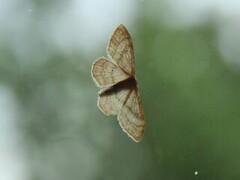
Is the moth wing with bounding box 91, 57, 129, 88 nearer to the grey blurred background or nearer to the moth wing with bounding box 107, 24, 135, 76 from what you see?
the moth wing with bounding box 107, 24, 135, 76

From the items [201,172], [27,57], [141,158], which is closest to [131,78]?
[201,172]

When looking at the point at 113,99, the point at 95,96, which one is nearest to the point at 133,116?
the point at 113,99

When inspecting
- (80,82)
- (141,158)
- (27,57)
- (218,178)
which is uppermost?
(27,57)

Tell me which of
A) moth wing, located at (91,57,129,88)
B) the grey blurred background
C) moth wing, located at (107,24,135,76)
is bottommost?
the grey blurred background

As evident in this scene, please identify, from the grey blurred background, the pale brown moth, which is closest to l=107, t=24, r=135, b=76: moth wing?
the pale brown moth

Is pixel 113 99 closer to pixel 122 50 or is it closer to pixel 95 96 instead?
pixel 122 50

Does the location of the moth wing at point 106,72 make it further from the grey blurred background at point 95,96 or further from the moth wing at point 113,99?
the grey blurred background at point 95,96

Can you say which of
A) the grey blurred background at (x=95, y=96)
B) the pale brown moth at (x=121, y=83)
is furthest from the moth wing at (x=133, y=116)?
the grey blurred background at (x=95, y=96)

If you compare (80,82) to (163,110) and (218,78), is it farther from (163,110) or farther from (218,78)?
(218,78)
